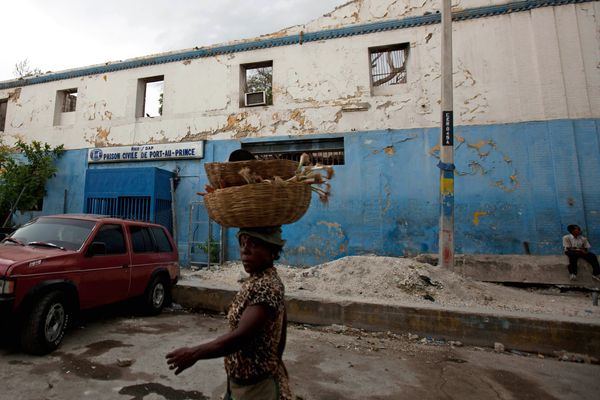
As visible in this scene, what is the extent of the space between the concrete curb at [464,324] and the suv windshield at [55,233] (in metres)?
3.27

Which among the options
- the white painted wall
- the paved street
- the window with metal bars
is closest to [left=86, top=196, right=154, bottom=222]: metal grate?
the white painted wall

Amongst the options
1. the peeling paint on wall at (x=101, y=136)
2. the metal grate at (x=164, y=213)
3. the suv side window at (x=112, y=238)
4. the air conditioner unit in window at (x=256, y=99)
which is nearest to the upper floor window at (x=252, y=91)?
the air conditioner unit in window at (x=256, y=99)

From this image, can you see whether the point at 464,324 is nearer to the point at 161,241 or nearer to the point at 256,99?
the point at 161,241

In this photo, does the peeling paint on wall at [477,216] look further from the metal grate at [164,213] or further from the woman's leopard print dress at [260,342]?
the metal grate at [164,213]

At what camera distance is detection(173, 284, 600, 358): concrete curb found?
14.0ft

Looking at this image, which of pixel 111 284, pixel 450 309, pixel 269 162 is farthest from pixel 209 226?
pixel 269 162

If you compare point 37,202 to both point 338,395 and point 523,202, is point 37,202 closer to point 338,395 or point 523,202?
point 338,395

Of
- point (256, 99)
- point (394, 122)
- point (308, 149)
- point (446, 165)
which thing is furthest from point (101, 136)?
point (446, 165)

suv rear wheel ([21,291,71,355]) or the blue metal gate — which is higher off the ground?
the blue metal gate

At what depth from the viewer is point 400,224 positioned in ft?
28.8

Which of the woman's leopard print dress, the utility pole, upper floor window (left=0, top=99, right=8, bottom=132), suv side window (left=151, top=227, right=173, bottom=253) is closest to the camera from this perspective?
the woman's leopard print dress

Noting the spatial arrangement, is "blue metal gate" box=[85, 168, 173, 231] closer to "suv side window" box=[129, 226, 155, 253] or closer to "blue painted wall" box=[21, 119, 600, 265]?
"blue painted wall" box=[21, 119, 600, 265]

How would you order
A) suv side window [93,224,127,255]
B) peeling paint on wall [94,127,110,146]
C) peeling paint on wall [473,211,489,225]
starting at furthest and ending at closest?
peeling paint on wall [94,127,110,146], peeling paint on wall [473,211,489,225], suv side window [93,224,127,255]

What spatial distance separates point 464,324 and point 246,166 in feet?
14.4
